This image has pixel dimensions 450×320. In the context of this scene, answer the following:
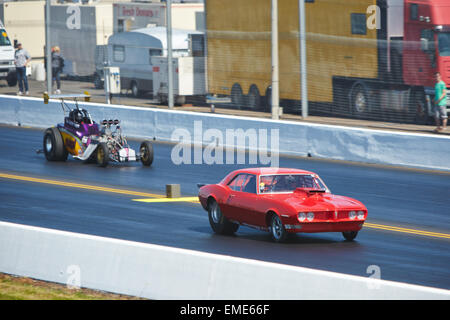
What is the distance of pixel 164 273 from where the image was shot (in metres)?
10.7

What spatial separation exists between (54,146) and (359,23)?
452 inches

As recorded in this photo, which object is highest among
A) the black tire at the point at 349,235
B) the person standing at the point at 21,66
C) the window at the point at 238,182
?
the person standing at the point at 21,66

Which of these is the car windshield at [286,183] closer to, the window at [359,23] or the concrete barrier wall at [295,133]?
the concrete barrier wall at [295,133]

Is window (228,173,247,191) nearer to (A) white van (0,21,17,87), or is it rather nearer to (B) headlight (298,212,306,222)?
(B) headlight (298,212,306,222)

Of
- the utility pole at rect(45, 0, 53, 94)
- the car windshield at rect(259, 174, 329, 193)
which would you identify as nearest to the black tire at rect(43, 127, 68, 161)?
the utility pole at rect(45, 0, 53, 94)

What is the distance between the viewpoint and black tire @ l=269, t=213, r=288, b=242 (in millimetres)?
13938

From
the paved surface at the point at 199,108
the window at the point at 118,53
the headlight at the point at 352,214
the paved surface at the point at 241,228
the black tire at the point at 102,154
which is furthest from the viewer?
the window at the point at 118,53

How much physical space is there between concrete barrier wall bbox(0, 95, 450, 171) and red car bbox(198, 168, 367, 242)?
27.5 ft

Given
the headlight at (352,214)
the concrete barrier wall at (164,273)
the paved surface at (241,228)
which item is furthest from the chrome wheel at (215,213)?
the concrete barrier wall at (164,273)

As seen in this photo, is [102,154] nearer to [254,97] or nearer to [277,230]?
[277,230]

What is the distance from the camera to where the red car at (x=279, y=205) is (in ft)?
45.0

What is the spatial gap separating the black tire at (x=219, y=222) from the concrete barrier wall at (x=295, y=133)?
8602 mm
